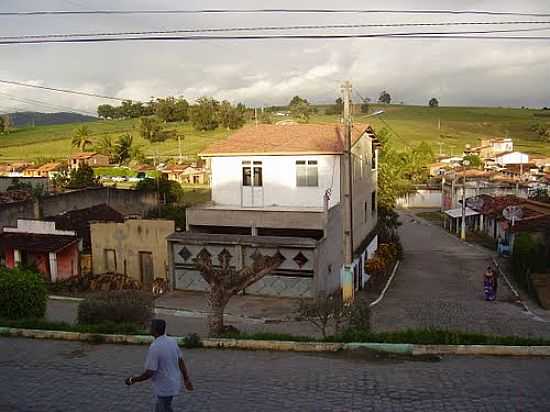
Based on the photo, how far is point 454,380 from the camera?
9117 mm

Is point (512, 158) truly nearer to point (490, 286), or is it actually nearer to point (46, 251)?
point (490, 286)

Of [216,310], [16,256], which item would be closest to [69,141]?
[16,256]

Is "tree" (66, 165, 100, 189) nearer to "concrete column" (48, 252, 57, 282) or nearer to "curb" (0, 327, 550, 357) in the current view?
"concrete column" (48, 252, 57, 282)

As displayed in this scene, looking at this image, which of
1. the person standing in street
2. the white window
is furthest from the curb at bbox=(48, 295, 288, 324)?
the person standing in street

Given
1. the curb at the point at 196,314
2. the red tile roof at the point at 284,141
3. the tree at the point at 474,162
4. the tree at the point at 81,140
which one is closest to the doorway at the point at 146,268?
the curb at the point at 196,314

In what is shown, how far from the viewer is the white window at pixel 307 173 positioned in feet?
85.6

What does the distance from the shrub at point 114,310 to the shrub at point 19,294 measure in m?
1.88

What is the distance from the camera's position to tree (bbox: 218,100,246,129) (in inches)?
4146

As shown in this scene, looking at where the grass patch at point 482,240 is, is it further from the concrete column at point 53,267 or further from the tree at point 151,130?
the tree at point 151,130

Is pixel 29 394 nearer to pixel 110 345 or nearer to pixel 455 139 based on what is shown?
pixel 110 345

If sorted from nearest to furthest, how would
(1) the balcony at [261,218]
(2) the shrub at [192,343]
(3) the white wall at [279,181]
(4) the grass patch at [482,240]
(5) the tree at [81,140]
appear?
(2) the shrub at [192,343] → (1) the balcony at [261,218] → (3) the white wall at [279,181] → (4) the grass patch at [482,240] → (5) the tree at [81,140]

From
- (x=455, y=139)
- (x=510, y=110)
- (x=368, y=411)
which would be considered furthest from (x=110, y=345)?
(x=510, y=110)

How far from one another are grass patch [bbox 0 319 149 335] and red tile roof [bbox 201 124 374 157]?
14.4m

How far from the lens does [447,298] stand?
82.8ft
